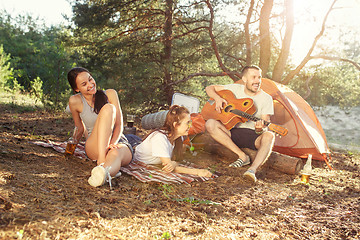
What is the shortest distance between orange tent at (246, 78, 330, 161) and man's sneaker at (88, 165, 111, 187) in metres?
3.59

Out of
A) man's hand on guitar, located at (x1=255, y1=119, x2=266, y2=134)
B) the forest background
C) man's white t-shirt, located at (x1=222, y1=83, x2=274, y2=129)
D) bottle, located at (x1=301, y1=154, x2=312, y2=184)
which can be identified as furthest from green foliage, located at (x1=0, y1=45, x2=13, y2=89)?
bottle, located at (x1=301, y1=154, x2=312, y2=184)

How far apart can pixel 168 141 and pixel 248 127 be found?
158cm

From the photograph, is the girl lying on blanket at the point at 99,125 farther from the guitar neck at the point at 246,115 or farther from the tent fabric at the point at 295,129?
the tent fabric at the point at 295,129

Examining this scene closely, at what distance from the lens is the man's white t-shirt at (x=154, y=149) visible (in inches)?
133

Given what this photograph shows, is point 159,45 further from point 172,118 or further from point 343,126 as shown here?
point 343,126

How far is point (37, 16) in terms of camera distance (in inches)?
1485

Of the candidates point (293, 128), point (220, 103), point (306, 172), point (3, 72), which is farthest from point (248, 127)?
point (3, 72)

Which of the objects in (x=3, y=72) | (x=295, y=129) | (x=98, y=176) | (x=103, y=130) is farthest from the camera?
(x=3, y=72)

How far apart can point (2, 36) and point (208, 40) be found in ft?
76.2

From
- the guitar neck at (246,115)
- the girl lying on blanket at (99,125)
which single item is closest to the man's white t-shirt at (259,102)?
the guitar neck at (246,115)

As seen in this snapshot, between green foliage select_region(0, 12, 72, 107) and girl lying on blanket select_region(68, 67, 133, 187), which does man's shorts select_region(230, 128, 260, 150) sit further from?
green foliage select_region(0, 12, 72, 107)

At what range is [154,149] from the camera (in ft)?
11.2

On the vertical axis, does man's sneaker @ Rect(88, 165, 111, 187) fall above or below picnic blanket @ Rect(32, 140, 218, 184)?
above

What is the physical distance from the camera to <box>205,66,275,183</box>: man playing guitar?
4.14 m
